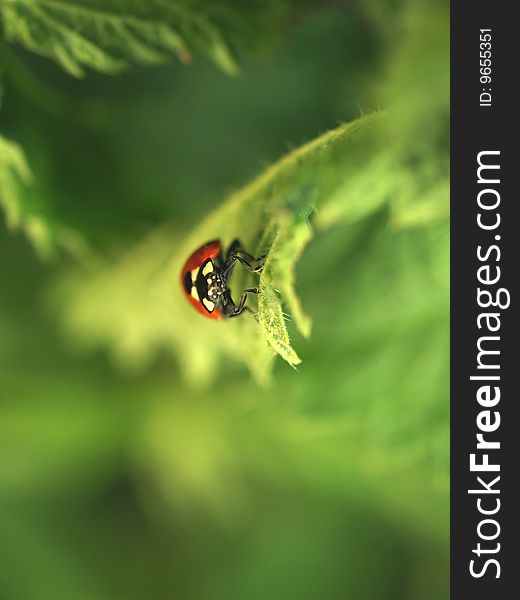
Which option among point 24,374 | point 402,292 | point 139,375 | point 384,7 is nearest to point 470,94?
point 384,7

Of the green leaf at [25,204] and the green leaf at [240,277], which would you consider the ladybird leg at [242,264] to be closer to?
the green leaf at [240,277]

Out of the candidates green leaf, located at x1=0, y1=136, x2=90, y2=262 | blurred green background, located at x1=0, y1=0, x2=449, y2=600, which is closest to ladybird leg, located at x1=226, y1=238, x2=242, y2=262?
blurred green background, located at x1=0, y1=0, x2=449, y2=600

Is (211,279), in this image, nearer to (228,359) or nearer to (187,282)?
(187,282)

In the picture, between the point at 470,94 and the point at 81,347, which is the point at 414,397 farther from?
the point at 81,347

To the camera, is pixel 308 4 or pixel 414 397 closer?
pixel 308 4

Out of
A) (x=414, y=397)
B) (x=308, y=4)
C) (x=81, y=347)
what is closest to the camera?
(x=308, y=4)

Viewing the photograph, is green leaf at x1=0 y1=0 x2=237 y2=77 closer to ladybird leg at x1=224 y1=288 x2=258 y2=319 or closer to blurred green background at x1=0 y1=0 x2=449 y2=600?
blurred green background at x1=0 y1=0 x2=449 y2=600

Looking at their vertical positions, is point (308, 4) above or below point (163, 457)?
above
